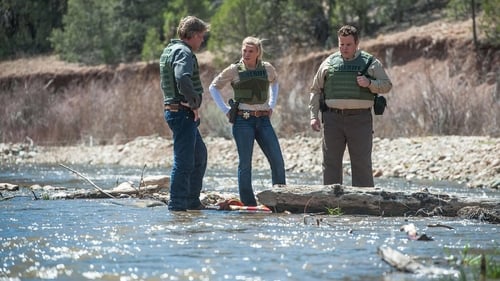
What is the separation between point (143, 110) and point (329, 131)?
20354 mm

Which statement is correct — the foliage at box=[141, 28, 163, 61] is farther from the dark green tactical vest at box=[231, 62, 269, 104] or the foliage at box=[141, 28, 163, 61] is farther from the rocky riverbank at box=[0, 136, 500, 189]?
the dark green tactical vest at box=[231, 62, 269, 104]

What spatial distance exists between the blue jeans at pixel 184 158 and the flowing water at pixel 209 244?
0.74ft

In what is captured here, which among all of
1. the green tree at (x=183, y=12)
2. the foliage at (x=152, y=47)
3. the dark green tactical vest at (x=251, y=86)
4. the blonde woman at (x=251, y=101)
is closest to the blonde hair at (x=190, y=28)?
the blonde woman at (x=251, y=101)

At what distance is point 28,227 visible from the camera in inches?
426

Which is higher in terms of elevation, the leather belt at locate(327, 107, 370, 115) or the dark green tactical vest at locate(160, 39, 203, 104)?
the dark green tactical vest at locate(160, 39, 203, 104)

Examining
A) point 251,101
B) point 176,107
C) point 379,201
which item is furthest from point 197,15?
point 379,201

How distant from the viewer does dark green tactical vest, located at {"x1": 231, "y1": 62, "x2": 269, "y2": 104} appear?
11906mm

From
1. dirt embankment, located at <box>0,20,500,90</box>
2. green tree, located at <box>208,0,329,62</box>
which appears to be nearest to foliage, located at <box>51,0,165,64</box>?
dirt embankment, located at <box>0,20,500,90</box>

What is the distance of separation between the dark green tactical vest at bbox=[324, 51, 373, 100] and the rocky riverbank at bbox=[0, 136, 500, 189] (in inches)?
273

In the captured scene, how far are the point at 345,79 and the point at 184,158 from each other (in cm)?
180

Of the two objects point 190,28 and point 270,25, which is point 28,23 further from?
point 190,28

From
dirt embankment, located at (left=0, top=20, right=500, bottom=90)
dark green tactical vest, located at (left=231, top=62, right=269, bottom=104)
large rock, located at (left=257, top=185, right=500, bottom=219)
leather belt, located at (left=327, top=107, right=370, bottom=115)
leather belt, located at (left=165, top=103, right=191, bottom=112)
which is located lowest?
large rock, located at (left=257, top=185, right=500, bottom=219)

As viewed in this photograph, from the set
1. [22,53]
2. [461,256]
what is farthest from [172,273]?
[22,53]

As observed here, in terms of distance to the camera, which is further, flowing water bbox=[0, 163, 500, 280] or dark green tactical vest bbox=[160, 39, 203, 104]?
dark green tactical vest bbox=[160, 39, 203, 104]
